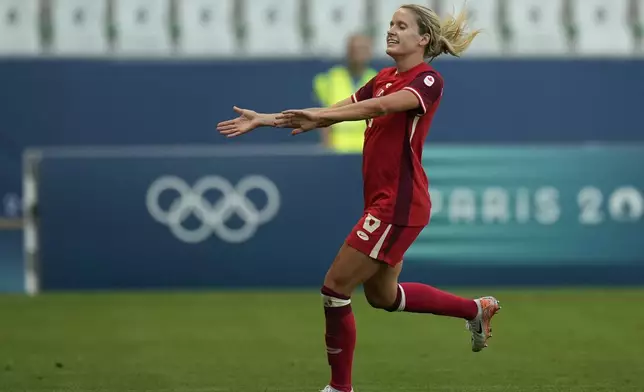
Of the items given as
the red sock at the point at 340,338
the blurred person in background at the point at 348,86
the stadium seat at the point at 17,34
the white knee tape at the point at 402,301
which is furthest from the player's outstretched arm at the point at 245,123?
the stadium seat at the point at 17,34

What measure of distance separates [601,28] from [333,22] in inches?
128

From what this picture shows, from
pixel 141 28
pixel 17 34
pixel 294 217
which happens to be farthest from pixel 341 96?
pixel 17 34

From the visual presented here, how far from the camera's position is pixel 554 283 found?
12539 mm

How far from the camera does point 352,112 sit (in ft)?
20.1

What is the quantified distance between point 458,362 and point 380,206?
2.07 meters

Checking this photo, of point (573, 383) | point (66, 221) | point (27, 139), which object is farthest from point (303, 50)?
point (573, 383)

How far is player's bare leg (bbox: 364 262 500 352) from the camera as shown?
6695 mm

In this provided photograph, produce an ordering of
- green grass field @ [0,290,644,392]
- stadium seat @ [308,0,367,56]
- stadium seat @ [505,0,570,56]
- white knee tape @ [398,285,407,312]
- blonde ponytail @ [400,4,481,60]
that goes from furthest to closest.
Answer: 1. stadium seat @ [505,0,570,56]
2. stadium seat @ [308,0,367,56]
3. green grass field @ [0,290,644,392]
4. white knee tape @ [398,285,407,312]
5. blonde ponytail @ [400,4,481,60]

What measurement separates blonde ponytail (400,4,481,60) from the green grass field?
176cm

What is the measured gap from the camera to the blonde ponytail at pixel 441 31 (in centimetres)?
651

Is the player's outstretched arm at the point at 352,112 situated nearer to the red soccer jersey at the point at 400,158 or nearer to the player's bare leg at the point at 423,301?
the red soccer jersey at the point at 400,158

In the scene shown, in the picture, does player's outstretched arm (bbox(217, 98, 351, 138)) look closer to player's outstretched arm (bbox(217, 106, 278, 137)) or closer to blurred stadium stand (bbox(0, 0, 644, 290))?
player's outstretched arm (bbox(217, 106, 278, 137))

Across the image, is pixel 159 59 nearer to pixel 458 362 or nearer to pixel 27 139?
pixel 27 139

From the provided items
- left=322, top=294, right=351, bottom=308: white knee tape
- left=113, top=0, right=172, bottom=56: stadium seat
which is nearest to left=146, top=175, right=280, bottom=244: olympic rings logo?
left=113, top=0, right=172, bottom=56: stadium seat
